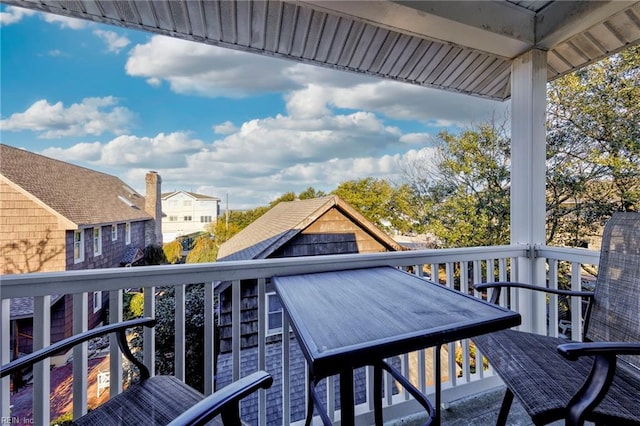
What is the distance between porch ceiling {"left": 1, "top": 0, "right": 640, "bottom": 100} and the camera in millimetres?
1711

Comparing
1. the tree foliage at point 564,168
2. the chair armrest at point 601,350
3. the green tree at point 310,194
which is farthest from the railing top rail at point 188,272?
the tree foliage at point 564,168

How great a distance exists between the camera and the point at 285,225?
7.85 ft

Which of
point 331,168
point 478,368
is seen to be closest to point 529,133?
point 331,168

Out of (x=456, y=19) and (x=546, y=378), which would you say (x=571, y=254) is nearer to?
(x=546, y=378)

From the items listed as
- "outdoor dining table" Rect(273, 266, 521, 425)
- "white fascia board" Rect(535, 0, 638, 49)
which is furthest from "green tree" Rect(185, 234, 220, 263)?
"white fascia board" Rect(535, 0, 638, 49)

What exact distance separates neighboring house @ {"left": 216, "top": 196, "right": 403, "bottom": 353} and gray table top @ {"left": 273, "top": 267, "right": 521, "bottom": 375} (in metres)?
0.75

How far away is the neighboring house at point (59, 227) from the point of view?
1.39m

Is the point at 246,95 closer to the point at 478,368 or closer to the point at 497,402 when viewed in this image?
the point at 478,368

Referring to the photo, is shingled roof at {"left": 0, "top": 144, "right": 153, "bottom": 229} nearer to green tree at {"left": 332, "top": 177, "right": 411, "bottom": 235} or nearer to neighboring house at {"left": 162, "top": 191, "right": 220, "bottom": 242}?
neighboring house at {"left": 162, "top": 191, "right": 220, "bottom": 242}

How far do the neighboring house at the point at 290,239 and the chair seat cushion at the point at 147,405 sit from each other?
36.3 inches

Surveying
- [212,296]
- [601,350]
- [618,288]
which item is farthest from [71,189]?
[618,288]

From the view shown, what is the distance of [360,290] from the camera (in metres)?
1.32

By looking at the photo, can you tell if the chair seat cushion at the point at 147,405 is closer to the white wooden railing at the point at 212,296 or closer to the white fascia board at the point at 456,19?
the white wooden railing at the point at 212,296

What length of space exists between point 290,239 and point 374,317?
1.38 meters
